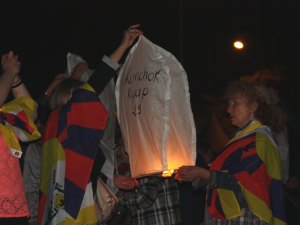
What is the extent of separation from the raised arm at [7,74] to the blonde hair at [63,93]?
0.37m

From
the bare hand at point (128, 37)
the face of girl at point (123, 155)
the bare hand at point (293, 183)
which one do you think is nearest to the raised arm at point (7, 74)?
the bare hand at point (128, 37)

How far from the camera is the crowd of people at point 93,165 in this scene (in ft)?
7.10

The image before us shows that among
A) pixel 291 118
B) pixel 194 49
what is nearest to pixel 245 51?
pixel 194 49

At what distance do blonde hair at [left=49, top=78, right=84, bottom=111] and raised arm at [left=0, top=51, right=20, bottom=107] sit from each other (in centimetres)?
37

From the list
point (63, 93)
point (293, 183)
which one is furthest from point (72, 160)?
point (293, 183)

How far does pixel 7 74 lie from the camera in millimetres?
2193

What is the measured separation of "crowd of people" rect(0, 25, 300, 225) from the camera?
85.2 inches

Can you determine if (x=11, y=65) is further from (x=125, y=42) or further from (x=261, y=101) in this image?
(x=261, y=101)

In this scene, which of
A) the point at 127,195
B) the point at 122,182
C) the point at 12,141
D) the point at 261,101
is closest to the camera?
Result: the point at 12,141

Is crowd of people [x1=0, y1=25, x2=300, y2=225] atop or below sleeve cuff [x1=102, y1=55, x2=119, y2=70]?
below

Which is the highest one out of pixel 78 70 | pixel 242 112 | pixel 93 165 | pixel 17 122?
pixel 78 70

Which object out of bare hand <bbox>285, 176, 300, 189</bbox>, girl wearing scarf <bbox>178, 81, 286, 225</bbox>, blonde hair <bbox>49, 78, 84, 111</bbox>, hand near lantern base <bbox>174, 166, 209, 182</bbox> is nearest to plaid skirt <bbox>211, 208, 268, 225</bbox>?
girl wearing scarf <bbox>178, 81, 286, 225</bbox>

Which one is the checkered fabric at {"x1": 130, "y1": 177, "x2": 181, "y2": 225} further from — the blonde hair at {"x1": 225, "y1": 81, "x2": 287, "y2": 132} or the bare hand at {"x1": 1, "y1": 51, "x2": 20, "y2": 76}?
the bare hand at {"x1": 1, "y1": 51, "x2": 20, "y2": 76}

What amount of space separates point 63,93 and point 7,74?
1.44 feet
